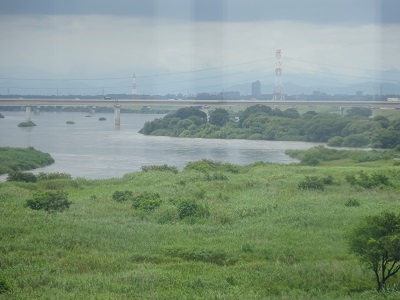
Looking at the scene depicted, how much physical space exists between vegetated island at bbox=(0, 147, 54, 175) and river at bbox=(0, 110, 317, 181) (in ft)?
0.92

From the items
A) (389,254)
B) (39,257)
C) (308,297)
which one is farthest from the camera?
(39,257)

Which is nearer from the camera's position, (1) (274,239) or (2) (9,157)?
(1) (274,239)

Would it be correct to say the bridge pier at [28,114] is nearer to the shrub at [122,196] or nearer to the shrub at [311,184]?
the shrub at [122,196]

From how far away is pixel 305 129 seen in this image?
872 inches

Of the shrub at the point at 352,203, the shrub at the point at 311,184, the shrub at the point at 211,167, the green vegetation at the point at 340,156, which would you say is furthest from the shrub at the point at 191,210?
the green vegetation at the point at 340,156

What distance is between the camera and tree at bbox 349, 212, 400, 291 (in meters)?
4.89

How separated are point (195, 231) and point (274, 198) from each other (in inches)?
86.0

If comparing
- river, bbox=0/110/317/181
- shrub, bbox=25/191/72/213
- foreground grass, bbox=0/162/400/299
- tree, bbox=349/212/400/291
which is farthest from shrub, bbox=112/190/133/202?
tree, bbox=349/212/400/291

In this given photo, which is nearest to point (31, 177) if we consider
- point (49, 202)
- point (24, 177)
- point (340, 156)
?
point (24, 177)

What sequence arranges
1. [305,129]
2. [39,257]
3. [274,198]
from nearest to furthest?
1. [39,257]
2. [274,198]
3. [305,129]

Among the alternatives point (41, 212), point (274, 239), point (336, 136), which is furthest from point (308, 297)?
point (336, 136)

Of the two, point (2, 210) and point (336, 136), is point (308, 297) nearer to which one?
point (2, 210)

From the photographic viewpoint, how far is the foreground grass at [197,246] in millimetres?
4816

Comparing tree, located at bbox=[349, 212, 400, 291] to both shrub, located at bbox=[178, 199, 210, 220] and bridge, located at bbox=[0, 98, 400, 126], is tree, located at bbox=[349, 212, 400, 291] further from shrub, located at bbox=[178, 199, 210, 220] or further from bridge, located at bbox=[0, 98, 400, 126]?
bridge, located at bbox=[0, 98, 400, 126]
